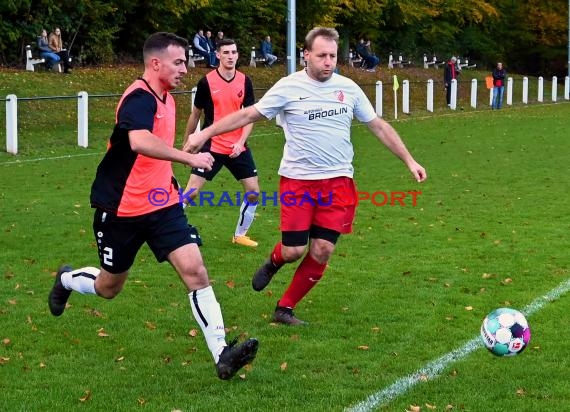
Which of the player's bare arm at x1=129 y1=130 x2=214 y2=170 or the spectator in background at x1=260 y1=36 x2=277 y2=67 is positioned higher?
the spectator in background at x1=260 y1=36 x2=277 y2=67

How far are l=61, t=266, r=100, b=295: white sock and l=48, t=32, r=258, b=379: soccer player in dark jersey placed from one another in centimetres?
50

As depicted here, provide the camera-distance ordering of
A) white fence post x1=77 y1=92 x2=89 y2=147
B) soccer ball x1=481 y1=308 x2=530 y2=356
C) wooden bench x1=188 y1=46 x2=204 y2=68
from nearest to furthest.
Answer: soccer ball x1=481 y1=308 x2=530 y2=356 → white fence post x1=77 y1=92 x2=89 y2=147 → wooden bench x1=188 y1=46 x2=204 y2=68

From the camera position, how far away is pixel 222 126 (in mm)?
6543

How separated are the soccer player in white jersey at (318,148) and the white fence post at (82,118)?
1521 centimetres

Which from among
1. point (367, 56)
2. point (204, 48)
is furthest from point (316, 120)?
point (367, 56)

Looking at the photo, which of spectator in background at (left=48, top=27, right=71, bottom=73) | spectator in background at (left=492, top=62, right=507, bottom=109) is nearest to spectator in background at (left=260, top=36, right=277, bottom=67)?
spectator in background at (left=492, top=62, right=507, bottom=109)

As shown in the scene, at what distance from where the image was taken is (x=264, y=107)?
671 centimetres

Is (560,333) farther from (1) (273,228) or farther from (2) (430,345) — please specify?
(1) (273,228)

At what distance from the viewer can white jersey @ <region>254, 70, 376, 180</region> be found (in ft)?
22.4

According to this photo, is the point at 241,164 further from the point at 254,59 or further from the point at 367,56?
the point at 367,56

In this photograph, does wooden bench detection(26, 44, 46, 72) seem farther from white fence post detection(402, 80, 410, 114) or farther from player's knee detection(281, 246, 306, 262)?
player's knee detection(281, 246, 306, 262)

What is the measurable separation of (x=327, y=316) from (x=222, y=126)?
1.79 m

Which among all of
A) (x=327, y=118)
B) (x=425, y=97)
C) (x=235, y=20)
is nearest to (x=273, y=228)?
(x=327, y=118)

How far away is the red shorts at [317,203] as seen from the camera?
6926 mm
